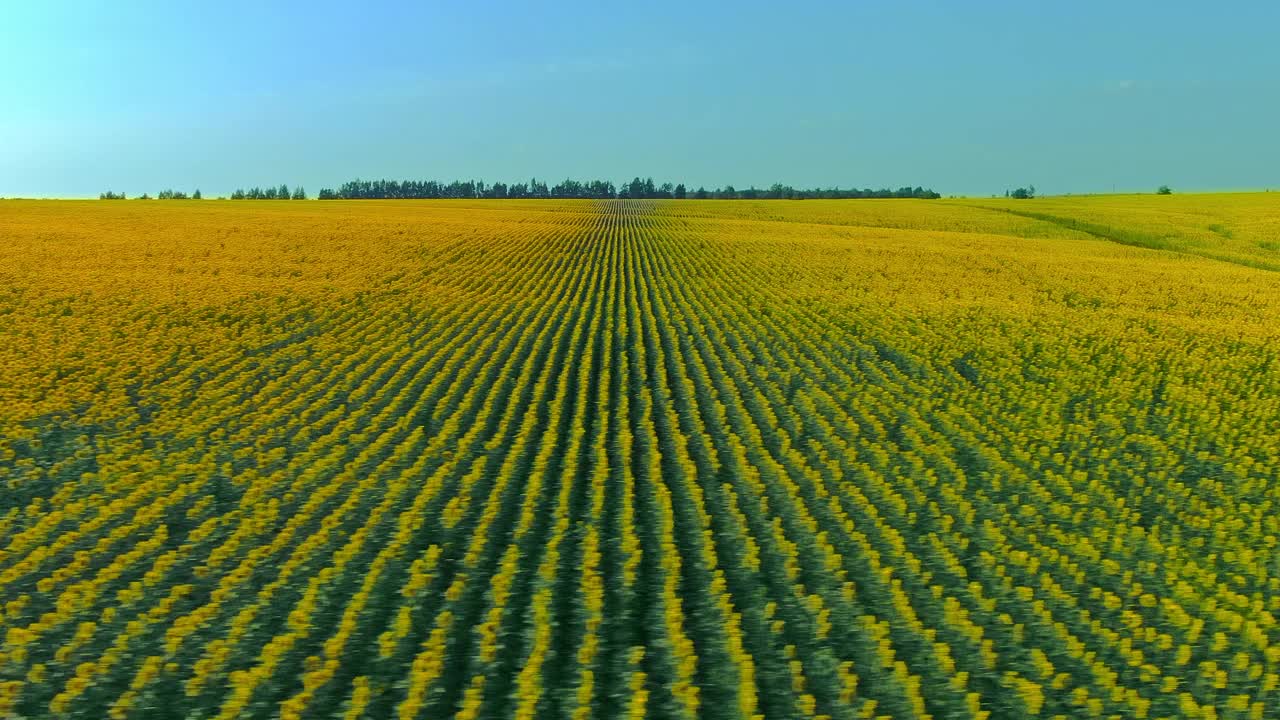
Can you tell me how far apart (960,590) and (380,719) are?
16.7 ft

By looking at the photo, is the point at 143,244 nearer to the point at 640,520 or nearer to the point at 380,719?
the point at 640,520

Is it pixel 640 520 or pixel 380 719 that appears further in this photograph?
pixel 640 520

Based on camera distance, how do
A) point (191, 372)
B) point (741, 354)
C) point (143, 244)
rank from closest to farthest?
point (191, 372), point (741, 354), point (143, 244)

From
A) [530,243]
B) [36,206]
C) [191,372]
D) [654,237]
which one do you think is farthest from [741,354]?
[36,206]

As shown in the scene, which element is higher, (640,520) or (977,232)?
(977,232)

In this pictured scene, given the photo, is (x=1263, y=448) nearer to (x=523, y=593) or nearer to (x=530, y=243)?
(x=523, y=593)

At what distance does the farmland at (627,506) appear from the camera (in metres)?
6.87

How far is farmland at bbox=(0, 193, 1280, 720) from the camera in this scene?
6867 millimetres

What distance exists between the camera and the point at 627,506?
1007 cm

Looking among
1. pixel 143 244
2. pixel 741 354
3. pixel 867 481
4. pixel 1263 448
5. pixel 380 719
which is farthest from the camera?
pixel 143 244

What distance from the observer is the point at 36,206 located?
5572 cm

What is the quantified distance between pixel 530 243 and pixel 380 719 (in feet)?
112

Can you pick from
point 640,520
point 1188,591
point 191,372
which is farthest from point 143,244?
point 1188,591

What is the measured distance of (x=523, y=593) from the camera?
26.2 feet
